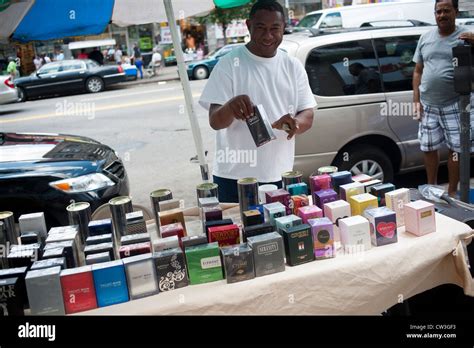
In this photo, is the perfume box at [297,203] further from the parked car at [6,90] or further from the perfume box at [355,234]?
the parked car at [6,90]

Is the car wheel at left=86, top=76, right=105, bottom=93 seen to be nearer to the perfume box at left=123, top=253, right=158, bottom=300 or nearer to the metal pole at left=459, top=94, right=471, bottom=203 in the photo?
the metal pole at left=459, top=94, right=471, bottom=203

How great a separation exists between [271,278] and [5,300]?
1.07 meters

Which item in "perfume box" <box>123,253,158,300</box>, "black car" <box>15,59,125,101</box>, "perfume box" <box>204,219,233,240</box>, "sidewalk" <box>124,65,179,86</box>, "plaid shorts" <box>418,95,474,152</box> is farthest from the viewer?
"sidewalk" <box>124,65,179,86</box>

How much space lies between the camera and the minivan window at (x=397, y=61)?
532cm

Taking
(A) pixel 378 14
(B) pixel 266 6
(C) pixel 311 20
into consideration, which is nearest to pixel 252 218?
(B) pixel 266 6

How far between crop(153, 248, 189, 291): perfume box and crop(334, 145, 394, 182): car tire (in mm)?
3453

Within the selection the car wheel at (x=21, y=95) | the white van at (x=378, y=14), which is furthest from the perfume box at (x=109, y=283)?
the car wheel at (x=21, y=95)

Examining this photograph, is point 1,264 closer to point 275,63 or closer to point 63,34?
point 275,63

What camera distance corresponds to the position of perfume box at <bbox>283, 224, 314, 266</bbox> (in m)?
2.21

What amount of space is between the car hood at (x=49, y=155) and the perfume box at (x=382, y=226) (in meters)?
3.08

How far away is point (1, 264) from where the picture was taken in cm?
216

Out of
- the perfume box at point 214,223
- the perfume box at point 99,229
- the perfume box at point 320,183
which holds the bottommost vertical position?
the perfume box at point 214,223

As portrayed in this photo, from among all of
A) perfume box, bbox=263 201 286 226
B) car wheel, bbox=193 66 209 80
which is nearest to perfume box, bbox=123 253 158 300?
perfume box, bbox=263 201 286 226

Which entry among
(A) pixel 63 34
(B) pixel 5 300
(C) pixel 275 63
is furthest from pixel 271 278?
(A) pixel 63 34
